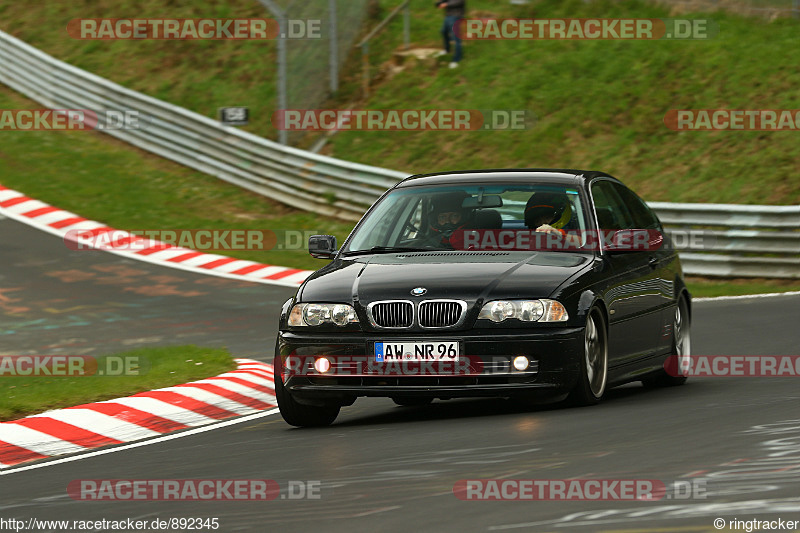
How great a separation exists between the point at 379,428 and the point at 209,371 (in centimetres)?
328

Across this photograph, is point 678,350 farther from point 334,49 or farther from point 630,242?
point 334,49

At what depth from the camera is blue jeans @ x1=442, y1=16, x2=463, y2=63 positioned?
96.9 ft

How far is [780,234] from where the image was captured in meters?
19.3

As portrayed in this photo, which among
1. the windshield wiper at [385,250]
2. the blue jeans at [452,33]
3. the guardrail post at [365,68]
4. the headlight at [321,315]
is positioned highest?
the blue jeans at [452,33]

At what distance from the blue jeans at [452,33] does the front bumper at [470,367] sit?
21291mm

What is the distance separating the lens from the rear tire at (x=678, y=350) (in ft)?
36.0

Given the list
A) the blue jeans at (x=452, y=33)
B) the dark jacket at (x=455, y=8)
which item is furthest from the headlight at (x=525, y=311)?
the blue jeans at (x=452, y=33)

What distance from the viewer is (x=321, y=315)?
8.92 meters

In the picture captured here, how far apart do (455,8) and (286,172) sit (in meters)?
5.04

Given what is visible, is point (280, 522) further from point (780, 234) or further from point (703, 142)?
point (703, 142)

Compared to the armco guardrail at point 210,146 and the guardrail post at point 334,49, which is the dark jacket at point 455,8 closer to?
the guardrail post at point 334,49

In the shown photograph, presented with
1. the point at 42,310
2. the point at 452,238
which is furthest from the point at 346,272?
the point at 42,310

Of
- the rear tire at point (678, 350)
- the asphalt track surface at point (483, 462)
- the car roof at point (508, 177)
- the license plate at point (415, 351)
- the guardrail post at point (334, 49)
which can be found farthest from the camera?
the guardrail post at point (334, 49)

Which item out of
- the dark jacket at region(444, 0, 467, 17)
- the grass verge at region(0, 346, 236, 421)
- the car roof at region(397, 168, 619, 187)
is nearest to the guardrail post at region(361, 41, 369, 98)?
the dark jacket at region(444, 0, 467, 17)
